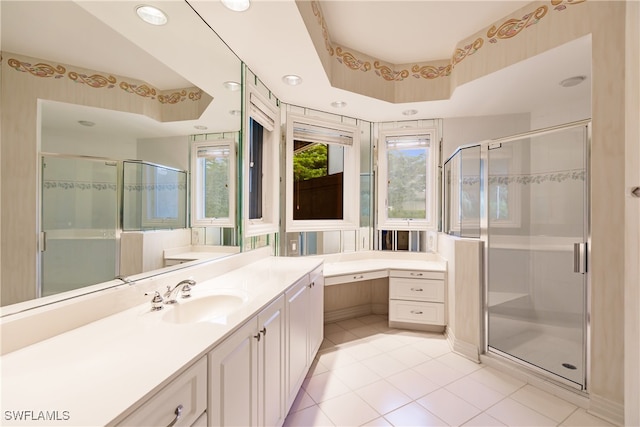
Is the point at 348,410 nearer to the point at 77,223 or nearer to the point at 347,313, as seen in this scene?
the point at 347,313

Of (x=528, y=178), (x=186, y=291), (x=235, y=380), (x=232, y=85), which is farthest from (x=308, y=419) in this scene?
(x=528, y=178)

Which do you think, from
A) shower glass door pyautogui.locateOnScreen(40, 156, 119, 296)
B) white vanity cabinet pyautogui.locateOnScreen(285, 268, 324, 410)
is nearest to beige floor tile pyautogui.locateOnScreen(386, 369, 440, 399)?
white vanity cabinet pyautogui.locateOnScreen(285, 268, 324, 410)

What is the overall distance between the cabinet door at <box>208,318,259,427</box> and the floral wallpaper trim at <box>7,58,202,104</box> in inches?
40.7

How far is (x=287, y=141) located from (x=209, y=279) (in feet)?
5.36

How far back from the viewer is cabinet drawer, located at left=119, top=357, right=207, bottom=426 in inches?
24.3

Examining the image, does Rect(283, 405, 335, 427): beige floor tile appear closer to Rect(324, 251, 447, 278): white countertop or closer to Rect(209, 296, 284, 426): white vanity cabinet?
Rect(209, 296, 284, 426): white vanity cabinet

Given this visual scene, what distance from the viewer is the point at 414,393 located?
1.87 metres

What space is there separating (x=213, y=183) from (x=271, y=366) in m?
1.14

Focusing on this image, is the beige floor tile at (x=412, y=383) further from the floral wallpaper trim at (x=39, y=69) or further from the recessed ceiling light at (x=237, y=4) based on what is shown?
the recessed ceiling light at (x=237, y=4)

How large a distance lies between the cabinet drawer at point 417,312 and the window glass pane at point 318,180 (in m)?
1.19

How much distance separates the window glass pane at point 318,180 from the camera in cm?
312

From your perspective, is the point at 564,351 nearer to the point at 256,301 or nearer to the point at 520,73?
the point at 520,73
